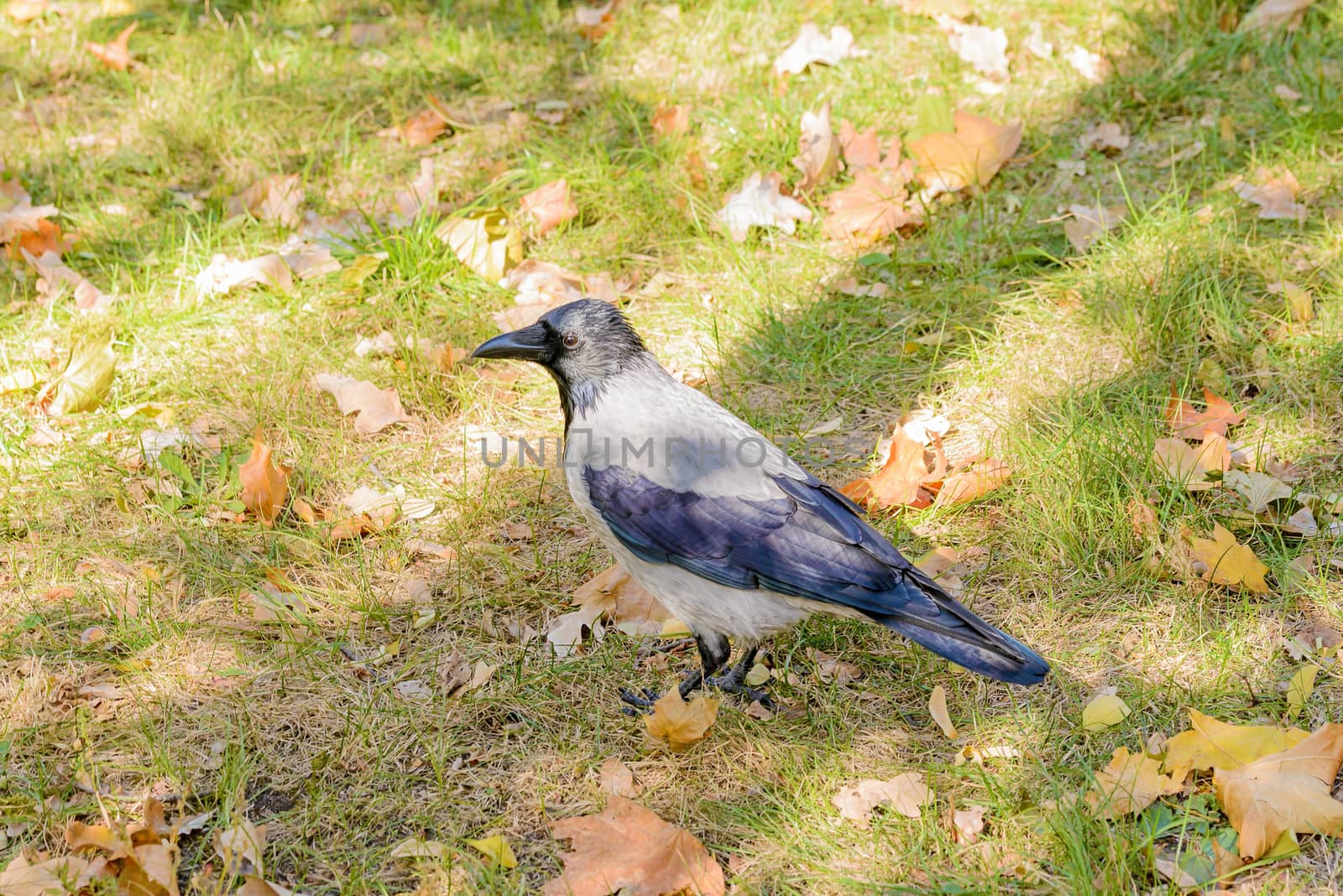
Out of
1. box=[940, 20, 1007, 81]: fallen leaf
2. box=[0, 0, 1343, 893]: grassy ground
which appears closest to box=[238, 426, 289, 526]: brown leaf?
box=[0, 0, 1343, 893]: grassy ground

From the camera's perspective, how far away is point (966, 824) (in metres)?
2.76

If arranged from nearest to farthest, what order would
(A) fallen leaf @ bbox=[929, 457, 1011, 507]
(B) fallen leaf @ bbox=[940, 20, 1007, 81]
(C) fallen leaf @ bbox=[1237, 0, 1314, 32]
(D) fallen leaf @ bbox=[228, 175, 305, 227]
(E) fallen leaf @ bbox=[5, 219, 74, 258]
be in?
(A) fallen leaf @ bbox=[929, 457, 1011, 507] → (E) fallen leaf @ bbox=[5, 219, 74, 258] → (D) fallen leaf @ bbox=[228, 175, 305, 227] → (C) fallen leaf @ bbox=[1237, 0, 1314, 32] → (B) fallen leaf @ bbox=[940, 20, 1007, 81]

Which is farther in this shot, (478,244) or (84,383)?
(478,244)

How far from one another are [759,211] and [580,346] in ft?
5.93

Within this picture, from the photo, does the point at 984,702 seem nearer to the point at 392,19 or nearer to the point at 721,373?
the point at 721,373

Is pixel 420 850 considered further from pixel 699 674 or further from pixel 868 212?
pixel 868 212

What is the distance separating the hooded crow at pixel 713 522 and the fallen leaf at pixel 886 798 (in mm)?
321

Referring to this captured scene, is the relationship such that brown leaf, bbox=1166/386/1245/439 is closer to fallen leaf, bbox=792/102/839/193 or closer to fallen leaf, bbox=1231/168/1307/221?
fallen leaf, bbox=1231/168/1307/221

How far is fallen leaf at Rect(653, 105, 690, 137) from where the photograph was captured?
5.39m

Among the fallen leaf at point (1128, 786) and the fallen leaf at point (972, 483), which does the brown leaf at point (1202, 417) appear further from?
the fallen leaf at point (1128, 786)

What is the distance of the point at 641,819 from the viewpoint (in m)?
2.76

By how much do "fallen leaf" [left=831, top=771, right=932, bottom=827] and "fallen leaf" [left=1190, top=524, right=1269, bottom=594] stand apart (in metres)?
1.12

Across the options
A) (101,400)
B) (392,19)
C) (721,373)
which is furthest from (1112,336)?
(392,19)

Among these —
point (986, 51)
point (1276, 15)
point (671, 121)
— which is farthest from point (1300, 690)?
point (1276, 15)
